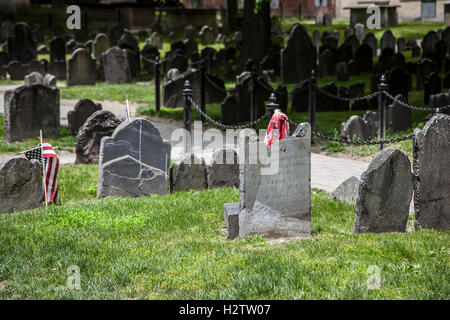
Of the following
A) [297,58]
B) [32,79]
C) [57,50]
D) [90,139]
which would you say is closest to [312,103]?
[90,139]

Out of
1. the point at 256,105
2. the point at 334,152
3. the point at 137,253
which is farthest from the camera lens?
the point at 256,105

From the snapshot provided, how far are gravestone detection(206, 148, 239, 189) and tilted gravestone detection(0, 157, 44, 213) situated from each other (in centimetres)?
238

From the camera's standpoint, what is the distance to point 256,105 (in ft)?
54.4

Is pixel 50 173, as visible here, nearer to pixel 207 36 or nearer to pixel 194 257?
pixel 194 257

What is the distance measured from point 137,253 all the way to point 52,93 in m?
8.28

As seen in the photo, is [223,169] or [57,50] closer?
[223,169]

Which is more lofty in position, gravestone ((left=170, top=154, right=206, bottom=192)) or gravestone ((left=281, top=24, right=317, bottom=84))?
gravestone ((left=281, top=24, right=317, bottom=84))

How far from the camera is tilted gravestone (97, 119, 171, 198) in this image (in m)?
10.0

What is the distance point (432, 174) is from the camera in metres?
8.03

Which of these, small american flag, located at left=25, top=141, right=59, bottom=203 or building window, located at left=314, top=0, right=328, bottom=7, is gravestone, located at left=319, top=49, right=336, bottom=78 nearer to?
small american flag, located at left=25, top=141, right=59, bottom=203

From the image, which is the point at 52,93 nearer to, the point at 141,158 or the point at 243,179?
the point at 141,158

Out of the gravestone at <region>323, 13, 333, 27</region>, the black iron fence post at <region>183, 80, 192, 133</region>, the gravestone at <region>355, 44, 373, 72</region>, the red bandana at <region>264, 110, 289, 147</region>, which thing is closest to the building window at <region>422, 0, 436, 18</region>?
the gravestone at <region>323, 13, 333, 27</region>

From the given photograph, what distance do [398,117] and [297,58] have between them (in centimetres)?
810
